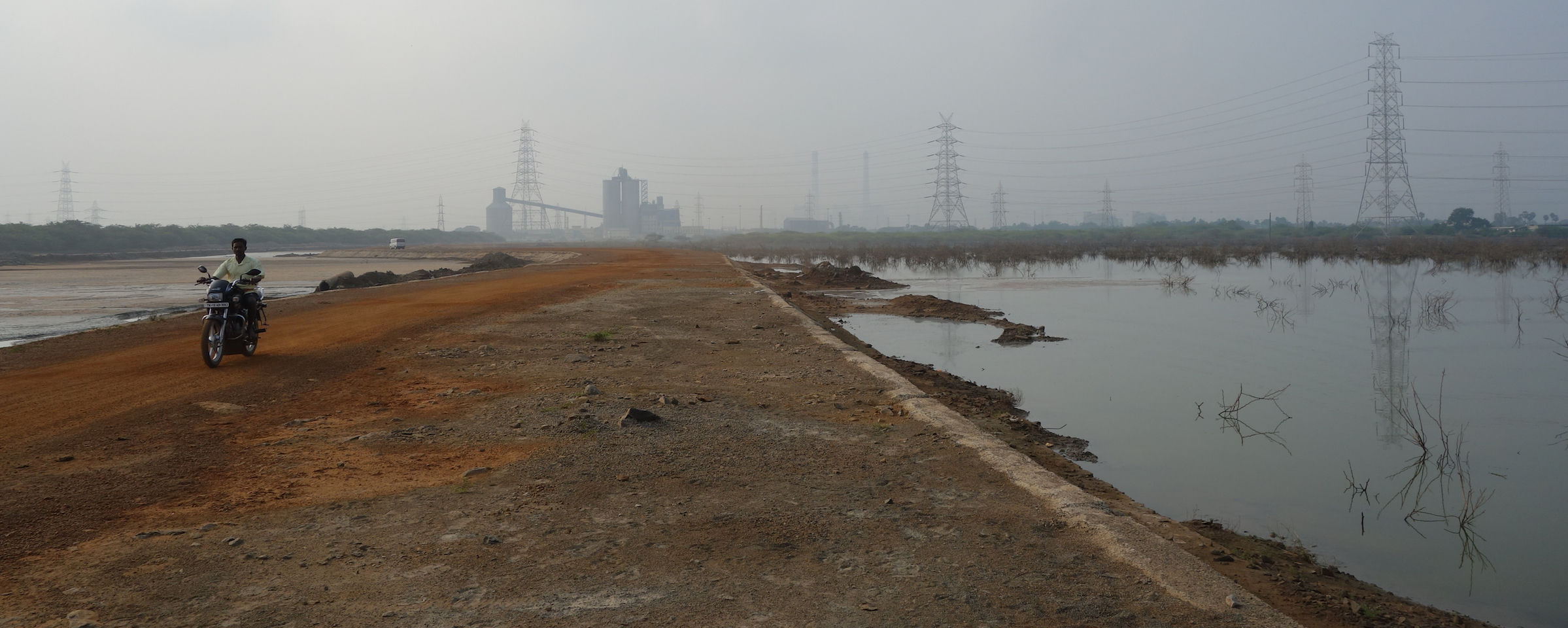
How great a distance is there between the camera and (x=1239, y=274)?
1280 inches

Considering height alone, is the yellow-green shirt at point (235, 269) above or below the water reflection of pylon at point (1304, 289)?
above

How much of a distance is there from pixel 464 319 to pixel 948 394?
9.19 meters

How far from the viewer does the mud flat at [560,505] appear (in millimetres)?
3779

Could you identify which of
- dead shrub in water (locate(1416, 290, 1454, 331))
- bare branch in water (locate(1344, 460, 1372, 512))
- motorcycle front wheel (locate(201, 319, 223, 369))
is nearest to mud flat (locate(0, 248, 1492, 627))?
motorcycle front wheel (locate(201, 319, 223, 369))

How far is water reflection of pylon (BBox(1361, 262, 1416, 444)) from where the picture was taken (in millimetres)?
9922

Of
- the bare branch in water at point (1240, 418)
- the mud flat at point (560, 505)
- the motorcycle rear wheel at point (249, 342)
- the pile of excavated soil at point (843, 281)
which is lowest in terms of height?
the bare branch in water at point (1240, 418)

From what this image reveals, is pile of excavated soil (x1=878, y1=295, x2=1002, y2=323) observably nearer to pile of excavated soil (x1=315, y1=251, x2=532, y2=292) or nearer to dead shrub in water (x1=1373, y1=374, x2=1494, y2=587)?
dead shrub in water (x1=1373, y1=374, x2=1494, y2=587)

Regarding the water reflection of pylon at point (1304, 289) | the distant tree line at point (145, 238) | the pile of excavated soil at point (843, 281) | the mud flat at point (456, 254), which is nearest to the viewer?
the water reflection of pylon at point (1304, 289)

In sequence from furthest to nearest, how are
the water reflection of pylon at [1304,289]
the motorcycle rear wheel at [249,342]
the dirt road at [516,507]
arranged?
the water reflection of pylon at [1304,289] → the motorcycle rear wheel at [249,342] → the dirt road at [516,507]

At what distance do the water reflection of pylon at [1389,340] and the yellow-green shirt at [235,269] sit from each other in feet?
40.8

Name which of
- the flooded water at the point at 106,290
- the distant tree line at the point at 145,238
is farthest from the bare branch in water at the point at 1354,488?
the distant tree line at the point at 145,238

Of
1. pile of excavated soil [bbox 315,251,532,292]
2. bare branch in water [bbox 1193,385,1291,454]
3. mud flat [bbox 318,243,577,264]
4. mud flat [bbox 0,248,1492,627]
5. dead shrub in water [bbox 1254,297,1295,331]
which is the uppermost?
mud flat [bbox 318,243,577,264]

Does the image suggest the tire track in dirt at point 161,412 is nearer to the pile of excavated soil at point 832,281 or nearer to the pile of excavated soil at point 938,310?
the pile of excavated soil at point 938,310

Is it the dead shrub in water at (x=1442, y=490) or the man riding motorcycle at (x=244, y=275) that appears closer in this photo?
the dead shrub in water at (x=1442, y=490)
